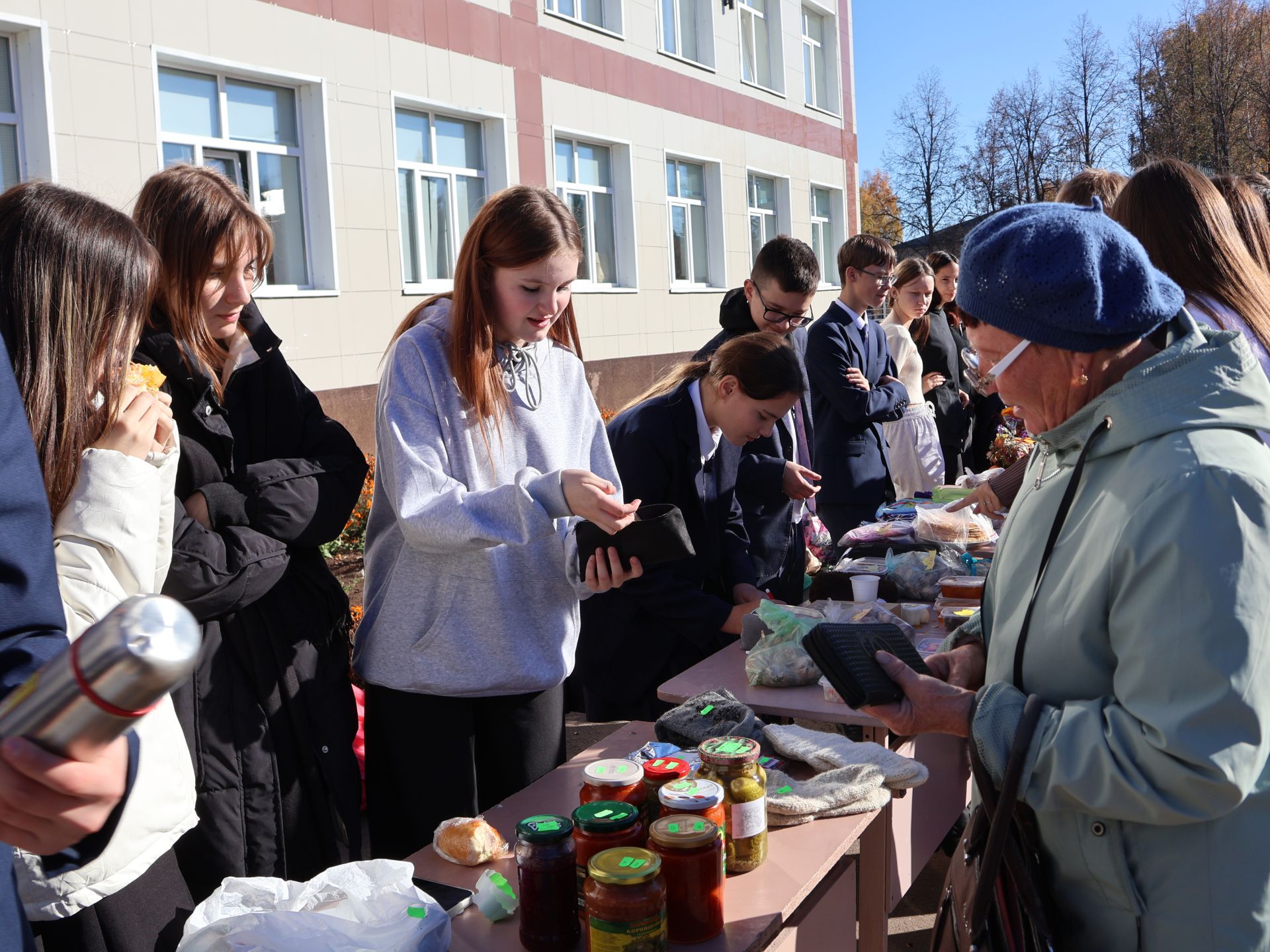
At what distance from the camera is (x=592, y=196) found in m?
13.4

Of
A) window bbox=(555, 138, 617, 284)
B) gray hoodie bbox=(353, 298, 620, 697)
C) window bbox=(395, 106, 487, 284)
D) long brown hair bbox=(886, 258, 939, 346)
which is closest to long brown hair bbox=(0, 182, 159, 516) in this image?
gray hoodie bbox=(353, 298, 620, 697)

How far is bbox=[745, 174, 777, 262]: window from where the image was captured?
1727 cm

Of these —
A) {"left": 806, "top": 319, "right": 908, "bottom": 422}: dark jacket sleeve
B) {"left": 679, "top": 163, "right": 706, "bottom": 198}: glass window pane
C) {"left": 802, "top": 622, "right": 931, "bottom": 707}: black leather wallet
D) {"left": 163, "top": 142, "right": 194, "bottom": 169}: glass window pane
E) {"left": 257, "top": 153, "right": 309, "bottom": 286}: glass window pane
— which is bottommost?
{"left": 802, "top": 622, "right": 931, "bottom": 707}: black leather wallet

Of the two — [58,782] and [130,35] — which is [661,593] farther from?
[130,35]

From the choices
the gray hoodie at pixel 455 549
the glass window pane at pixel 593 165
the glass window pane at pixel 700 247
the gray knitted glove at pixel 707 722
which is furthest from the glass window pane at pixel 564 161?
the gray knitted glove at pixel 707 722

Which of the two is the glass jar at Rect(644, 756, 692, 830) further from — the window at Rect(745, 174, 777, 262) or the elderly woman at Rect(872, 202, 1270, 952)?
the window at Rect(745, 174, 777, 262)

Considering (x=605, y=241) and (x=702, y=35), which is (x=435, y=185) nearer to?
(x=605, y=241)

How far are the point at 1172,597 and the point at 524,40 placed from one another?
11508 millimetres

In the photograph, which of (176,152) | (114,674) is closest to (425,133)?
(176,152)

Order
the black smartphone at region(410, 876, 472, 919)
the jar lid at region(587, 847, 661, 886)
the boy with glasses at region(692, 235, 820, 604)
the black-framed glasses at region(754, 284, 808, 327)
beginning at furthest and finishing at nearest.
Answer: the black-framed glasses at region(754, 284, 808, 327) < the boy with glasses at region(692, 235, 820, 604) < the black smartphone at region(410, 876, 472, 919) < the jar lid at region(587, 847, 661, 886)

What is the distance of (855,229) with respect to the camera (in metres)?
20.2

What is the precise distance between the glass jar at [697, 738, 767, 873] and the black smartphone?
0.44m

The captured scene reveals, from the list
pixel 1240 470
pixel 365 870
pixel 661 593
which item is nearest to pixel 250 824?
pixel 365 870

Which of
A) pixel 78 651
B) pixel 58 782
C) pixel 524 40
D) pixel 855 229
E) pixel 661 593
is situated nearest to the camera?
pixel 78 651
